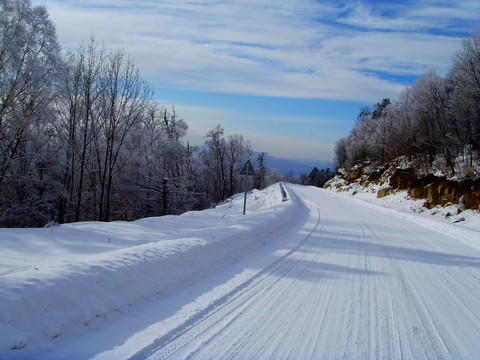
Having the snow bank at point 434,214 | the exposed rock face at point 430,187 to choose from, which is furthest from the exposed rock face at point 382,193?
the snow bank at point 434,214

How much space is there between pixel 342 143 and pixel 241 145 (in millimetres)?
24796

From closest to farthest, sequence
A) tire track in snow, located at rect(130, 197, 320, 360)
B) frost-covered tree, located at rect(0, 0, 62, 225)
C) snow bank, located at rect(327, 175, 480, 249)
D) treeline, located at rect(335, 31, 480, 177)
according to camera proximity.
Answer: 1. tire track in snow, located at rect(130, 197, 320, 360)
2. snow bank, located at rect(327, 175, 480, 249)
3. frost-covered tree, located at rect(0, 0, 62, 225)
4. treeline, located at rect(335, 31, 480, 177)

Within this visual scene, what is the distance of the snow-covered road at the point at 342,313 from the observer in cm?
356

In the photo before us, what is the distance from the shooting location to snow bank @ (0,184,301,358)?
11.7 feet

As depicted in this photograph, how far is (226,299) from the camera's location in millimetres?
4941

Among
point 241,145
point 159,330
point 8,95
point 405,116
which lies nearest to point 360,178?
point 405,116

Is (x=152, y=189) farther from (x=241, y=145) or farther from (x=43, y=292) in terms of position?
(x=241, y=145)

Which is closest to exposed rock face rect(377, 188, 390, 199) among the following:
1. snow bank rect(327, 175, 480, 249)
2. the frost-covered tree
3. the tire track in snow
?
snow bank rect(327, 175, 480, 249)

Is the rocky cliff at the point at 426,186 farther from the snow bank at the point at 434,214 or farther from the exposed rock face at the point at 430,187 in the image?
the snow bank at the point at 434,214

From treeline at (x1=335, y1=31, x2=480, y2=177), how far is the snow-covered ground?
15.4 m

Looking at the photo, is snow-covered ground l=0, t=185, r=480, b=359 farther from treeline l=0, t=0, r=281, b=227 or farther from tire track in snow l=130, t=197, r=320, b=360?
treeline l=0, t=0, r=281, b=227

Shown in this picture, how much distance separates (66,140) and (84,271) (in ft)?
79.9

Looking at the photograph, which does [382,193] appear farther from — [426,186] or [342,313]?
[342,313]

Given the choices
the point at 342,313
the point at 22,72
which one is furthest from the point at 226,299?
the point at 22,72
